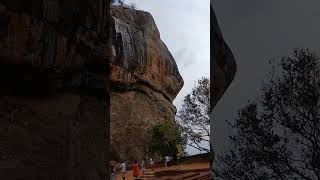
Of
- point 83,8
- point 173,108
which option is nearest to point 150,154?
point 173,108

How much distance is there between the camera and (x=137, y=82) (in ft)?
91.6

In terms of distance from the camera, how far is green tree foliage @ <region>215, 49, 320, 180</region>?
7797 mm

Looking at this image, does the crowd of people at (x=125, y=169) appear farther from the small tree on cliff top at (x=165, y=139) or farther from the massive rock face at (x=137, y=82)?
the massive rock face at (x=137, y=82)

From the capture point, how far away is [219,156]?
30.3 feet

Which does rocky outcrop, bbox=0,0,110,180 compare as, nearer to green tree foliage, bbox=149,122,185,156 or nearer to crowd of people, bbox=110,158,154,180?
crowd of people, bbox=110,158,154,180

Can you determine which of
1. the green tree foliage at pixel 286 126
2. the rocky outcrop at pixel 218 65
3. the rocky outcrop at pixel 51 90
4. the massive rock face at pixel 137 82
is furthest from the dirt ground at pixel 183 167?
the rocky outcrop at pixel 51 90

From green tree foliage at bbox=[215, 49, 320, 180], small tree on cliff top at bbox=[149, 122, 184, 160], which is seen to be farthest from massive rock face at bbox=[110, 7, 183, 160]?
green tree foliage at bbox=[215, 49, 320, 180]

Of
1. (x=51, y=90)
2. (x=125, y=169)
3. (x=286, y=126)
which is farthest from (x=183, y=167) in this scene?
(x=51, y=90)

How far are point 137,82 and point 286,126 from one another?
66.2 ft

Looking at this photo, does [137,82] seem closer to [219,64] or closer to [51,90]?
[219,64]

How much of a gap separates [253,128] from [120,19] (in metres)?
19.7

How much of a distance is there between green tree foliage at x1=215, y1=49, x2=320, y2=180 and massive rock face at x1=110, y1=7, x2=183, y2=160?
17.0 meters

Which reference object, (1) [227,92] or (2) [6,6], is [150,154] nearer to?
(1) [227,92]

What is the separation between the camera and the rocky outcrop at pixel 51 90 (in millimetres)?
1553
